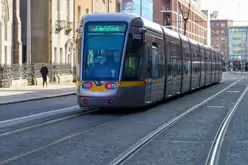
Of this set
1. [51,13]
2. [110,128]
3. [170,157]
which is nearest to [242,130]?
[110,128]

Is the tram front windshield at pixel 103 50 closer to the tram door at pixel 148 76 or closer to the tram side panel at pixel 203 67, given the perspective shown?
the tram door at pixel 148 76

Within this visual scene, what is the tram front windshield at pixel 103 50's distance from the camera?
18.8 m

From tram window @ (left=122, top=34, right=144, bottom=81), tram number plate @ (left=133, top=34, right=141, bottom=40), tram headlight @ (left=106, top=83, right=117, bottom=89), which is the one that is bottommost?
tram headlight @ (left=106, top=83, right=117, bottom=89)

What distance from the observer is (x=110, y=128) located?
1525 cm

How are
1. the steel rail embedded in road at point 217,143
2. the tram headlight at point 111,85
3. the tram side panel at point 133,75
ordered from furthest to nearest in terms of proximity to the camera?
1. the tram side panel at point 133,75
2. the tram headlight at point 111,85
3. the steel rail embedded in road at point 217,143

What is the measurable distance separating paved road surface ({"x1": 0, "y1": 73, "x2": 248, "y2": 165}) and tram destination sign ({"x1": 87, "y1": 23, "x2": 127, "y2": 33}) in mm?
2780

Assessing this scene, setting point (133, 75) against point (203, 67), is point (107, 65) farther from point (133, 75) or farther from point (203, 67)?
point (203, 67)

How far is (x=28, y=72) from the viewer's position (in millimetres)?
43094

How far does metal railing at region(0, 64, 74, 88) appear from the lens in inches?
1512

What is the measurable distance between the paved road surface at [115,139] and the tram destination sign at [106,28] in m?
2.78

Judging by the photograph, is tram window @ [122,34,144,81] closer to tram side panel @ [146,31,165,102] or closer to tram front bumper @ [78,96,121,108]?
tram front bumper @ [78,96,121,108]

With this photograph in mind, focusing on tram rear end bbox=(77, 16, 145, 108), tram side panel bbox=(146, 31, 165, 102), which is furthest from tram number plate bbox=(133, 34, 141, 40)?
tram side panel bbox=(146, 31, 165, 102)

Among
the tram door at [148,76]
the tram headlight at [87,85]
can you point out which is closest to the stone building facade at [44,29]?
the tram door at [148,76]

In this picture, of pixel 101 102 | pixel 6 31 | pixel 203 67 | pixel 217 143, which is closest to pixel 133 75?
pixel 101 102
